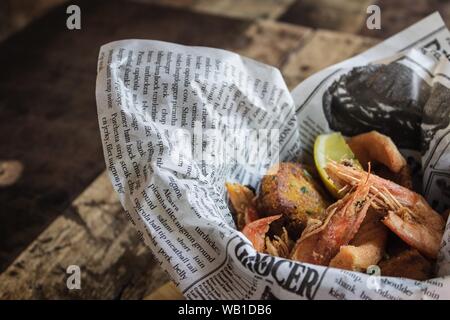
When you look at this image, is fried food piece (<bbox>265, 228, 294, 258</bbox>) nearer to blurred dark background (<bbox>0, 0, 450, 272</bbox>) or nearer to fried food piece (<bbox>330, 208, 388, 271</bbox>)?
fried food piece (<bbox>330, 208, 388, 271</bbox>)

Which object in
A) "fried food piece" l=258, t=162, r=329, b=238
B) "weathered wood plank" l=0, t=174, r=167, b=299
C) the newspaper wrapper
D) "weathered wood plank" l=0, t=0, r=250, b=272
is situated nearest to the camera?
the newspaper wrapper

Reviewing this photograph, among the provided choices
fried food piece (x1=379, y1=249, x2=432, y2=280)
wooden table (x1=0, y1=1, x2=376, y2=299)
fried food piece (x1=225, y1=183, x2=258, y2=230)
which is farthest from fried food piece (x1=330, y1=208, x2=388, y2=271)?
wooden table (x1=0, y1=1, x2=376, y2=299)

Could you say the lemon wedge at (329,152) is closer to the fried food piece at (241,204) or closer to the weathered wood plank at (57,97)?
the fried food piece at (241,204)

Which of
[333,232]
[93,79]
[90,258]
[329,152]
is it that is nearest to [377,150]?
[329,152]

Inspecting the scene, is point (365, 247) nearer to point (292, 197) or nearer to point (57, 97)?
point (292, 197)

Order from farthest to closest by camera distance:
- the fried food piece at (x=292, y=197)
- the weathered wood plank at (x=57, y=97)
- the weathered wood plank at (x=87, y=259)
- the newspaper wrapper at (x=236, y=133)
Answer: the weathered wood plank at (x=57, y=97), the weathered wood plank at (x=87, y=259), the fried food piece at (x=292, y=197), the newspaper wrapper at (x=236, y=133)

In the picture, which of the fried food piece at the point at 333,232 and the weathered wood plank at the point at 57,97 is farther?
the weathered wood plank at the point at 57,97

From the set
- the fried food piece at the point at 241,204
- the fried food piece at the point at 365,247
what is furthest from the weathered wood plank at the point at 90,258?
the fried food piece at the point at 365,247
